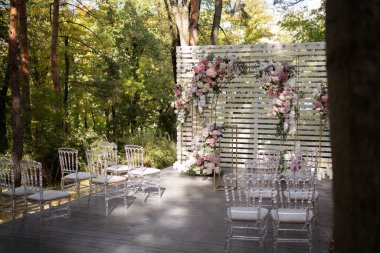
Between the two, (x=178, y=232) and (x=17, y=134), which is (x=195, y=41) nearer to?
(x=17, y=134)

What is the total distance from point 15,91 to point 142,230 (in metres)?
5.47

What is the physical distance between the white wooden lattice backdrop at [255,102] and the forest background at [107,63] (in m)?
2.22

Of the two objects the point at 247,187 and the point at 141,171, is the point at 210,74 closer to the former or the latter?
the point at 141,171

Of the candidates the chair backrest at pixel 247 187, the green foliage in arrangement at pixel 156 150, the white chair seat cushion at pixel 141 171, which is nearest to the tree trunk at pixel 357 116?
the chair backrest at pixel 247 187

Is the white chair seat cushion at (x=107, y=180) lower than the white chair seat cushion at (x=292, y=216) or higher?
higher

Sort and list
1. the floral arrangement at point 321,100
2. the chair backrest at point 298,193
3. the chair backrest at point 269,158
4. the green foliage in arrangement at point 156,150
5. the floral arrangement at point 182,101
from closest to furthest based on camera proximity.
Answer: the chair backrest at point 298,193 → the chair backrest at point 269,158 → the floral arrangement at point 321,100 → the floral arrangement at point 182,101 → the green foliage in arrangement at point 156,150

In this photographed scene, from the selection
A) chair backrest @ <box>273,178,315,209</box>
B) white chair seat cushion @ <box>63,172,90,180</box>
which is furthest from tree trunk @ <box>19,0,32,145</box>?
chair backrest @ <box>273,178,315,209</box>

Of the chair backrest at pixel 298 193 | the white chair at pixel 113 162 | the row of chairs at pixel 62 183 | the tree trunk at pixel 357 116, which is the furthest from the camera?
the white chair at pixel 113 162

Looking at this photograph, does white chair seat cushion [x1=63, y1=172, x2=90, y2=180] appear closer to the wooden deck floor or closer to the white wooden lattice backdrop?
the wooden deck floor

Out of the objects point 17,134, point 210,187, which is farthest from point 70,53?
point 210,187

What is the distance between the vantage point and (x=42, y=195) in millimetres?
5660

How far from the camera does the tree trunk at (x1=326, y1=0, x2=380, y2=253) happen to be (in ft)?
4.34

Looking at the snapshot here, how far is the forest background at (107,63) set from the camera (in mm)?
11688

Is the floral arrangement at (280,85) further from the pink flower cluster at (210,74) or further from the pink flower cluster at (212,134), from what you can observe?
the pink flower cluster at (212,134)
